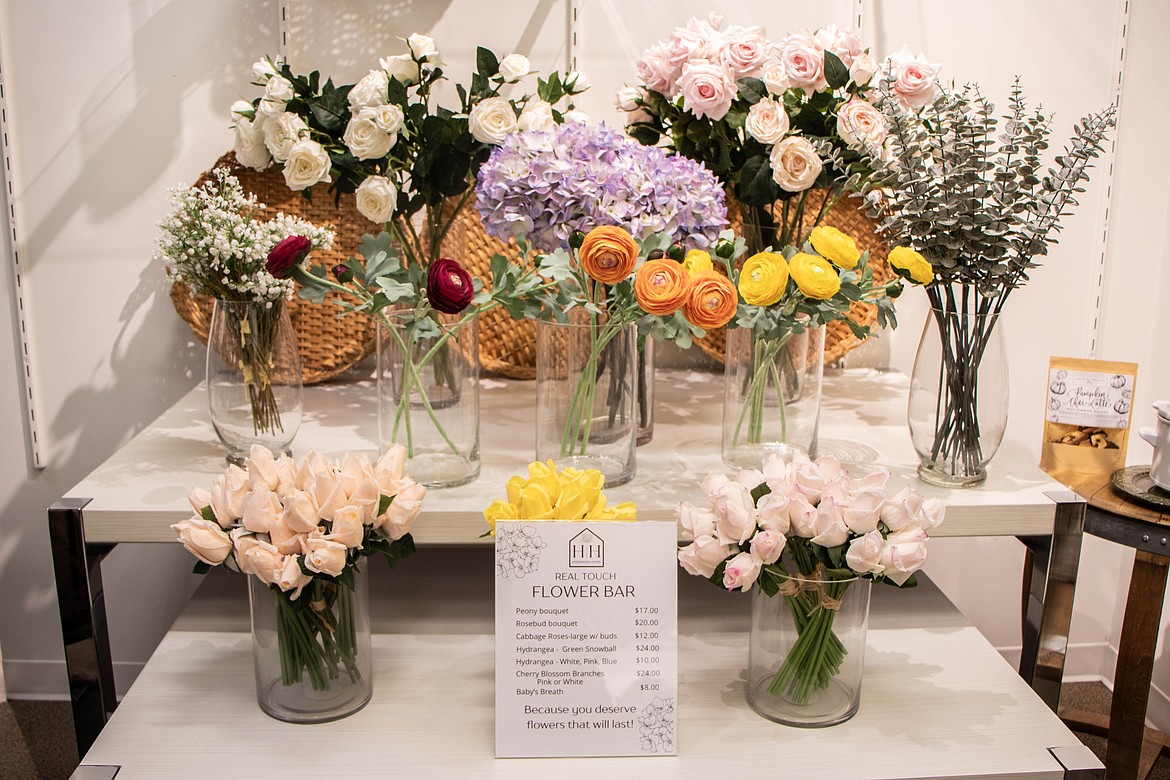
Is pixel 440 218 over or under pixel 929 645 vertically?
over

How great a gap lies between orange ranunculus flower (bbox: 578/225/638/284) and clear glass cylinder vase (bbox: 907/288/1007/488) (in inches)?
17.6

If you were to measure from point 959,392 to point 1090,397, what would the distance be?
0.40m

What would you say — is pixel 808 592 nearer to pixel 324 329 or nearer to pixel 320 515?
pixel 320 515

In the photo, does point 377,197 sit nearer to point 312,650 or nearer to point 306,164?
point 306,164

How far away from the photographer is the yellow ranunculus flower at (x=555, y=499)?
41.1 inches

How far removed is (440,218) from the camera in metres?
1.52

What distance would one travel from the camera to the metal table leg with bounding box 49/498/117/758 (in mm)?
1168

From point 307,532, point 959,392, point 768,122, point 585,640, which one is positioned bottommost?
point 585,640

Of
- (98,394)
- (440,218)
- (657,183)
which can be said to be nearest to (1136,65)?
(657,183)

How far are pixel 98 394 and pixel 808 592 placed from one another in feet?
4.56

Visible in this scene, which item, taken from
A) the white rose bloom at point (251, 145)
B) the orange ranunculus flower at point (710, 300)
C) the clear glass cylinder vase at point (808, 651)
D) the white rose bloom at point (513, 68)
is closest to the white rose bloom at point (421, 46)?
the white rose bloom at point (513, 68)

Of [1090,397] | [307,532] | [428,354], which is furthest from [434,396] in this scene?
[1090,397]

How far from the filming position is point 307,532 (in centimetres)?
101

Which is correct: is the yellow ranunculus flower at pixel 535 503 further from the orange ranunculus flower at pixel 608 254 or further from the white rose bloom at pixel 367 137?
the white rose bloom at pixel 367 137
